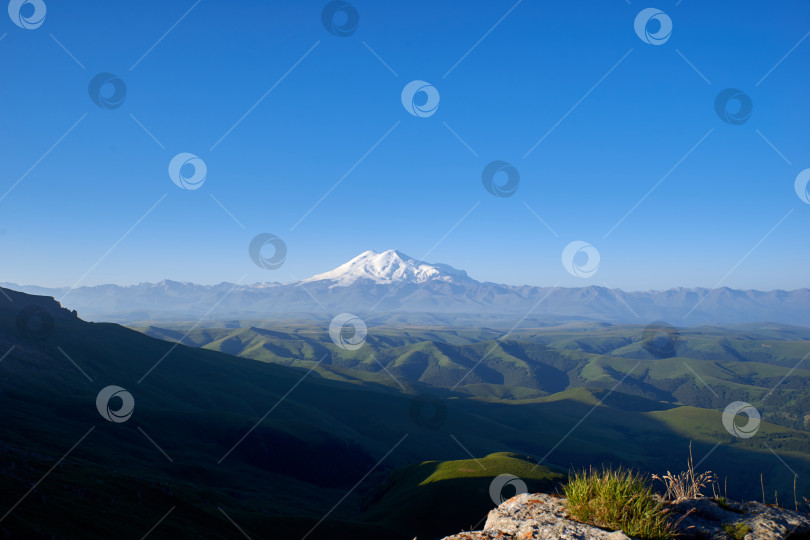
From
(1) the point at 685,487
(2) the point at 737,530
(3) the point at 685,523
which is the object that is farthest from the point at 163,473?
(2) the point at 737,530

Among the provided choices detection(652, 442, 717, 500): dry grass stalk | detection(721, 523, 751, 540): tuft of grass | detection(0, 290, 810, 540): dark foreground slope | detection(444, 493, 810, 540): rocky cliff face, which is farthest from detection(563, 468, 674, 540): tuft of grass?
detection(0, 290, 810, 540): dark foreground slope

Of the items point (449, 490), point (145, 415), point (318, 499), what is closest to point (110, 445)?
point (145, 415)

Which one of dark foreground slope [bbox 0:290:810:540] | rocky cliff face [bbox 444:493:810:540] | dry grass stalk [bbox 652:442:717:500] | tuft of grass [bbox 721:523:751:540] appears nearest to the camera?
rocky cliff face [bbox 444:493:810:540]

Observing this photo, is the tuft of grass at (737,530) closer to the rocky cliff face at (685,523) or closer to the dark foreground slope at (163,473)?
the rocky cliff face at (685,523)

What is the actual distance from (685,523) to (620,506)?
2.44 meters

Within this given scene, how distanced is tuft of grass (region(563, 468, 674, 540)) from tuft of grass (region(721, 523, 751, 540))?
4.53 ft

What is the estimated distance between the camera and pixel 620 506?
9477mm

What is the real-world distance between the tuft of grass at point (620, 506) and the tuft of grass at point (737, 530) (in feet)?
4.53

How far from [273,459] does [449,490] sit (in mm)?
95337

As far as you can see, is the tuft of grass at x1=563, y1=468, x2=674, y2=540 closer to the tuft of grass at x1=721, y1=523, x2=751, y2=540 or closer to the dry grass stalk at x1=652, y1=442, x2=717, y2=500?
the tuft of grass at x1=721, y1=523, x2=751, y2=540

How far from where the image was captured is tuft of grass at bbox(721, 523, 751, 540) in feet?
32.9

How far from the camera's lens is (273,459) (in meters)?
171

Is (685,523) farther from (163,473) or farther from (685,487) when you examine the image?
(163,473)

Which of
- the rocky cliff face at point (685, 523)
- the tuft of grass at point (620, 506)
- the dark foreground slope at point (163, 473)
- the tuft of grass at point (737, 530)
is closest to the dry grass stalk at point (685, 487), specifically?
the rocky cliff face at point (685, 523)
